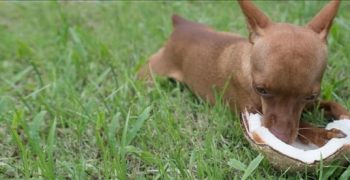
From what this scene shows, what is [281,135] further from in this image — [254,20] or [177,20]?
[177,20]

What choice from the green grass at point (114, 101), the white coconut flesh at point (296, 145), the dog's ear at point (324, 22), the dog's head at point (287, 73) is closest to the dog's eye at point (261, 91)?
the dog's head at point (287, 73)

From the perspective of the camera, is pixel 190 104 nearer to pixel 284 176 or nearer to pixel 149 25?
pixel 284 176

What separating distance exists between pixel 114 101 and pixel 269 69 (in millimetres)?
1168

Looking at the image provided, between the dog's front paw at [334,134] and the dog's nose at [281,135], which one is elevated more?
the dog's nose at [281,135]

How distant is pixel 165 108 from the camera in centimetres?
333

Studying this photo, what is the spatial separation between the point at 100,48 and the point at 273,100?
1.87 m

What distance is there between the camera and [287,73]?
2621 millimetres

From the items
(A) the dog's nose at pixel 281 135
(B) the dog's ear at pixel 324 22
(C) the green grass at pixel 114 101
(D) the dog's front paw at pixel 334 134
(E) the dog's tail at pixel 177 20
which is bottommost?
(C) the green grass at pixel 114 101

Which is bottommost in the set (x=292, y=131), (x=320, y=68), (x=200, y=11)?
(x=200, y=11)

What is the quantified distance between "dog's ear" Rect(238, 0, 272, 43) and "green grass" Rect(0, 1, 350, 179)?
1.55 feet

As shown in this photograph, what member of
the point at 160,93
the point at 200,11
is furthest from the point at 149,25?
the point at 160,93

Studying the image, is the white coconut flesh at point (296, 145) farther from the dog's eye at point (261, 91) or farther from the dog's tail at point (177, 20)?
the dog's tail at point (177, 20)

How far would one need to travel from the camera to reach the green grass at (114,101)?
2861 millimetres

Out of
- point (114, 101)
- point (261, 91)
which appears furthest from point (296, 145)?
point (114, 101)
